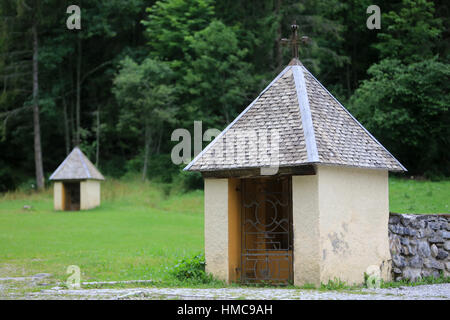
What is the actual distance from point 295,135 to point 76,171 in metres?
21.3

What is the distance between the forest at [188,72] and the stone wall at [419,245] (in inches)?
721

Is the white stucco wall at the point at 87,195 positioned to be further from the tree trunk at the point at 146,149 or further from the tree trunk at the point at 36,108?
the tree trunk at the point at 36,108

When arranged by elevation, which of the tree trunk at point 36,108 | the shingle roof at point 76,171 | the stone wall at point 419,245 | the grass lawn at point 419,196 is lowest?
the stone wall at point 419,245

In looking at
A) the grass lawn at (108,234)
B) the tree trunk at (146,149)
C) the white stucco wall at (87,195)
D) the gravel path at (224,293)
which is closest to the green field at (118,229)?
the grass lawn at (108,234)

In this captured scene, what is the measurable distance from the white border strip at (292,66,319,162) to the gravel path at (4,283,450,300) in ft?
8.08

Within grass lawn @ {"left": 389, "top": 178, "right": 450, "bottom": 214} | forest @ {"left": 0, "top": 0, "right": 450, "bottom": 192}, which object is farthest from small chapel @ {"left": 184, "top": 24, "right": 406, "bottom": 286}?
forest @ {"left": 0, "top": 0, "right": 450, "bottom": 192}

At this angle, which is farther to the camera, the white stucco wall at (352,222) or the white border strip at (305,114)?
the white stucco wall at (352,222)

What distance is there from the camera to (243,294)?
391 inches

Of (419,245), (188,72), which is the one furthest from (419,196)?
(188,72)

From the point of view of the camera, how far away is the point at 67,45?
43469 millimetres

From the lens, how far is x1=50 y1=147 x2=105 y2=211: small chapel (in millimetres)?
30516

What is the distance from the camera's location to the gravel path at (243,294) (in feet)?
31.2

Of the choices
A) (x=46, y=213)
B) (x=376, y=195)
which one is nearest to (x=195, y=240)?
(x=376, y=195)

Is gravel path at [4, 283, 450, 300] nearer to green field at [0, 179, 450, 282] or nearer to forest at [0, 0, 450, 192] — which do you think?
green field at [0, 179, 450, 282]
